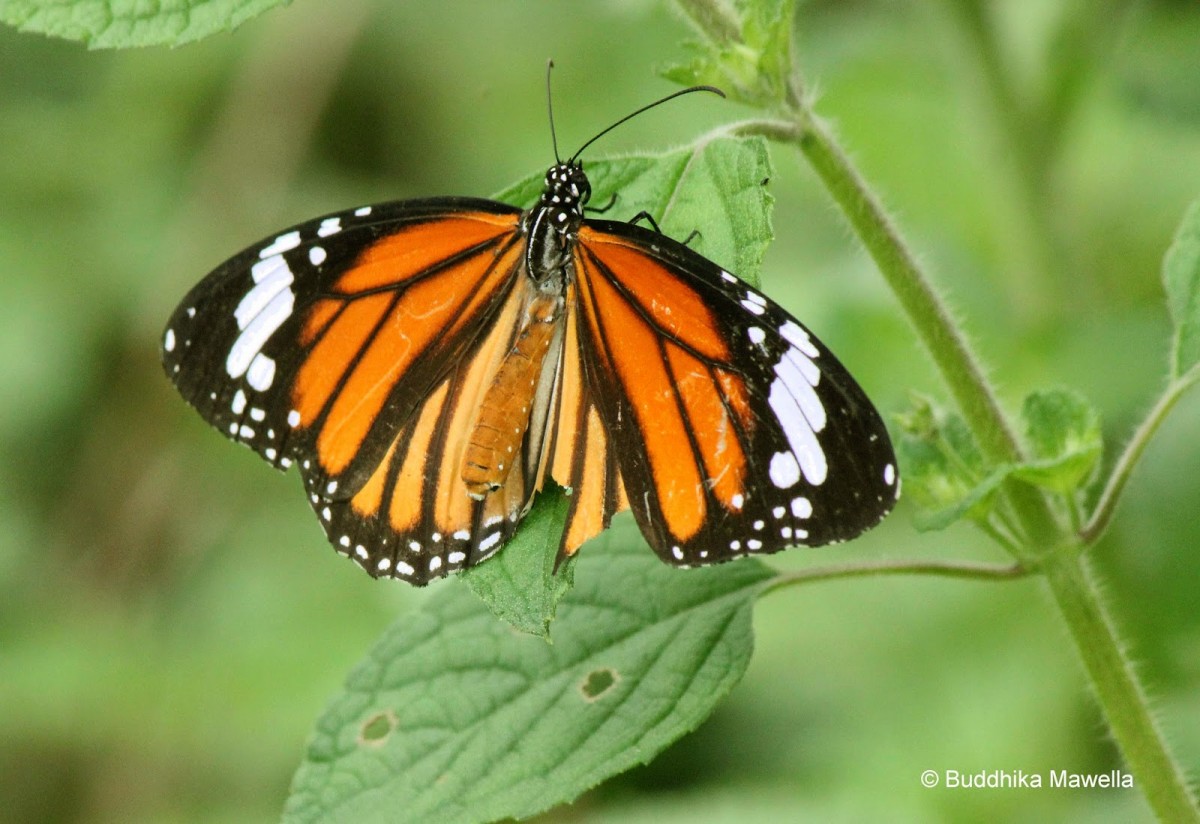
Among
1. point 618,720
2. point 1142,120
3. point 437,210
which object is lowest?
point 618,720

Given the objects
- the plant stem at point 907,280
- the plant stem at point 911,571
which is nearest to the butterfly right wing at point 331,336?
the plant stem at point 907,280

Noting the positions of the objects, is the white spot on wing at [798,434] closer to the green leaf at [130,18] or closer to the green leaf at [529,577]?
the green leaf at [529,577]

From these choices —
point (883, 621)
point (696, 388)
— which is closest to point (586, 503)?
point (696, 388)

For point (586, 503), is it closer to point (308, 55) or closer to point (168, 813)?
point (168, 813)

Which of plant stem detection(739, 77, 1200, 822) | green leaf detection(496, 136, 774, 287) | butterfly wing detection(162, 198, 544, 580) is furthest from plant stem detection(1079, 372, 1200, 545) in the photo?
butterfly wing detection(162, 198, 544, 580)

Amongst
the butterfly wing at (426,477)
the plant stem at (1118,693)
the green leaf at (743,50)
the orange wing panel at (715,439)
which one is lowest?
the plant stem at (1118,693)

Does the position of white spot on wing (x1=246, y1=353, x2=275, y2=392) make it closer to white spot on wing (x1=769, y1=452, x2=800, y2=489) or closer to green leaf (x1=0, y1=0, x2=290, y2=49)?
green leaf (x1=0, y1=0, x2=290, y2=49)
